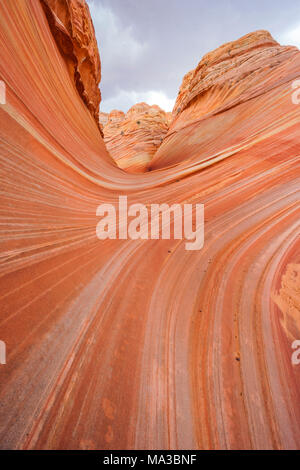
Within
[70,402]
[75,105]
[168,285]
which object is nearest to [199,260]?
[168,285]

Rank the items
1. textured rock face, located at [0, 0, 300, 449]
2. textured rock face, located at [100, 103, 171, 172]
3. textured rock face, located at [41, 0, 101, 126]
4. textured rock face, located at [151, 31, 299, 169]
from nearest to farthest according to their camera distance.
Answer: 1. textured rock face, located at [0, 0, 300, 449]
2. textured rock face, located at [151, 31, 299, 169]
3. textured rock face, located at [41, 0, 101, 126]
4. textured rock face, located at [100, 103, 171, 172]

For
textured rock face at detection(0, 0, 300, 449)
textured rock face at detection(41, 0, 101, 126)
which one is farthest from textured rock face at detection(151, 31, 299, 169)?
textured rock face at detection(41, 0, 101, 126)

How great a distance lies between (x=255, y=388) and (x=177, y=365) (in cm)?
37

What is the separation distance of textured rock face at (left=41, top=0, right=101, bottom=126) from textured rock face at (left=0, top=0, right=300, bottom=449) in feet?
4.13

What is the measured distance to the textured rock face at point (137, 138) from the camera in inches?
377

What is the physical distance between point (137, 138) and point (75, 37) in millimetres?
6104

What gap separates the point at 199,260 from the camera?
5.53ft

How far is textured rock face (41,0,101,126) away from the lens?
3771 millimetres

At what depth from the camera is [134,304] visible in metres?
1.31

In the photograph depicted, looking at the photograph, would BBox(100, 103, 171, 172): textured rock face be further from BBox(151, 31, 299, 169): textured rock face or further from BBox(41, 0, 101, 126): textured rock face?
BBox(41, 0, 101, 126): textured rock face

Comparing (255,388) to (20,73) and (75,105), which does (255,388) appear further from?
(75,105)

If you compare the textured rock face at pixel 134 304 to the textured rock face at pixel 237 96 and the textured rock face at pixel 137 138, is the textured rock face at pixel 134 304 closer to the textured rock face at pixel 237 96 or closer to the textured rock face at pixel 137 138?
the textured rock face at pixel 237 96

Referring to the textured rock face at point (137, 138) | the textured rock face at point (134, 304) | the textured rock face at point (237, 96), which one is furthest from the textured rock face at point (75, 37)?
the textured rock face at point (137, 138)

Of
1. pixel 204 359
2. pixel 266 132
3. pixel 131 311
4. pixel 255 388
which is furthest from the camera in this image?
pixel 266 132
